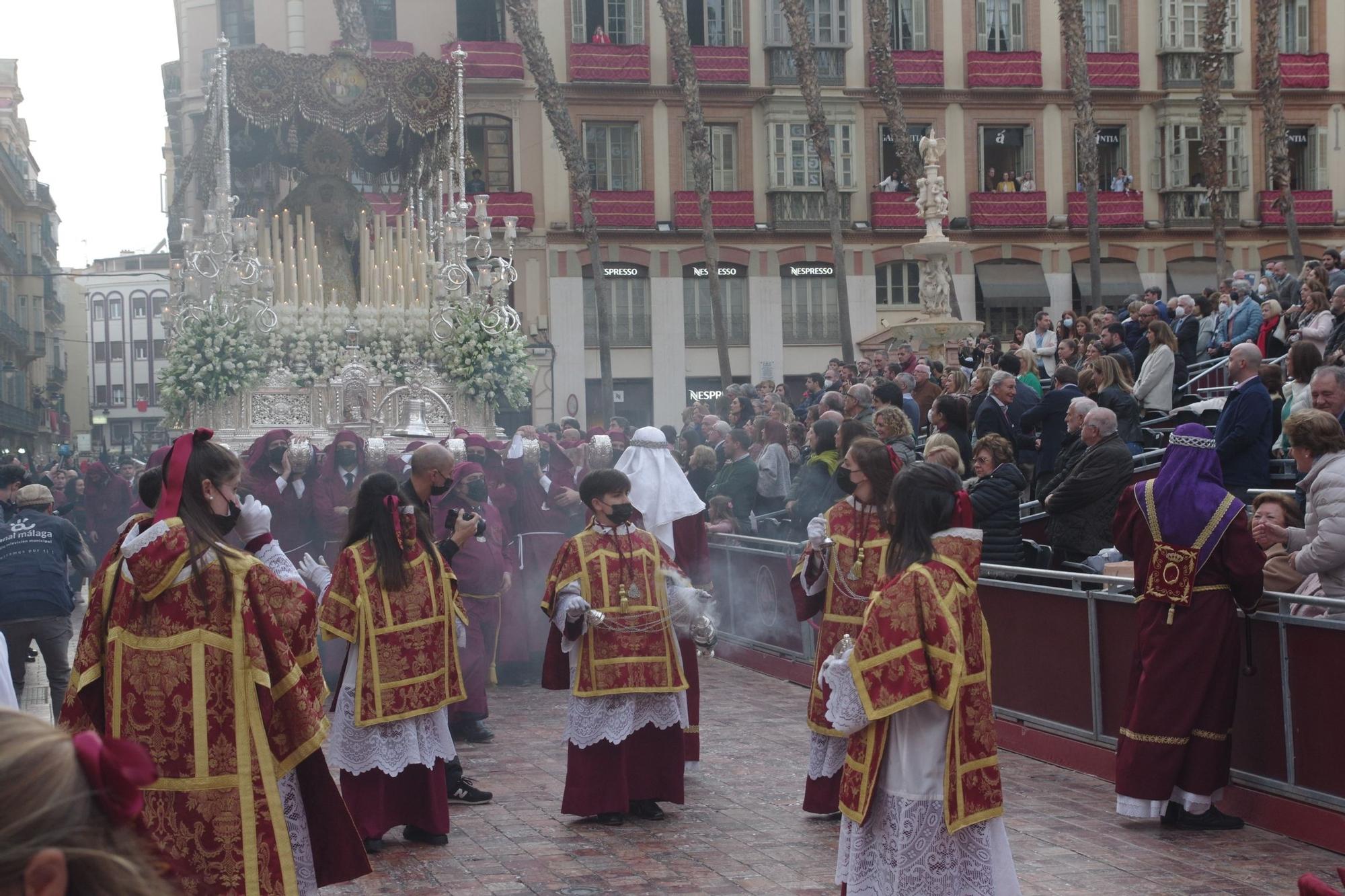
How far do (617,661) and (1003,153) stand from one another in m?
34.7

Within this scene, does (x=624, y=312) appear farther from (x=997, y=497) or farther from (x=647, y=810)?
Result: (x=647, y=810)

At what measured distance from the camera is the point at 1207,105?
28.9 m

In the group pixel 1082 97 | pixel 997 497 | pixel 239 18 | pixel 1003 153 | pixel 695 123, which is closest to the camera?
pixel 997 497

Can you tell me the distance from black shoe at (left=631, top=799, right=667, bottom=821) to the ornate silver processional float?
8.09 m

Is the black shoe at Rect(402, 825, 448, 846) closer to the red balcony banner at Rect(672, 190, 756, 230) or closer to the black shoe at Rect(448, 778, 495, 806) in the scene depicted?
the black shoe at Rect(448, 778, 495, 806)

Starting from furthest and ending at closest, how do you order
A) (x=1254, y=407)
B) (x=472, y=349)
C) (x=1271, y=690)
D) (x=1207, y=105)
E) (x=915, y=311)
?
(x=915, y=311) → (x=1207, y=105) → (x=472, y=349) → (x=1254, y=407) → (x=1271, y=690)

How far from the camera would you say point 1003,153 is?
133 feet

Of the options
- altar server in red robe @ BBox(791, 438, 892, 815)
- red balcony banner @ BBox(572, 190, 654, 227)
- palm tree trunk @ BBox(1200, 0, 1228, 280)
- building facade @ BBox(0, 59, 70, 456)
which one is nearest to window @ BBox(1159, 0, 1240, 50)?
palm tree trunk @ BBox(1200, 0, 1228, 280)

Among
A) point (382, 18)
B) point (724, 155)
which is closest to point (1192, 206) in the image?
point (724, 155)

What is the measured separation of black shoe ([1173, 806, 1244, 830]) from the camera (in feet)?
25.0

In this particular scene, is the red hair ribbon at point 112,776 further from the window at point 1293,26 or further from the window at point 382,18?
→ the window at point 1293,26

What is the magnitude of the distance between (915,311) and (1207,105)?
1112 cm

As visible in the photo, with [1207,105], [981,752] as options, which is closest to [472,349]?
[981,752]

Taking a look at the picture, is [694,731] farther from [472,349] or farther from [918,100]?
[918,100]
